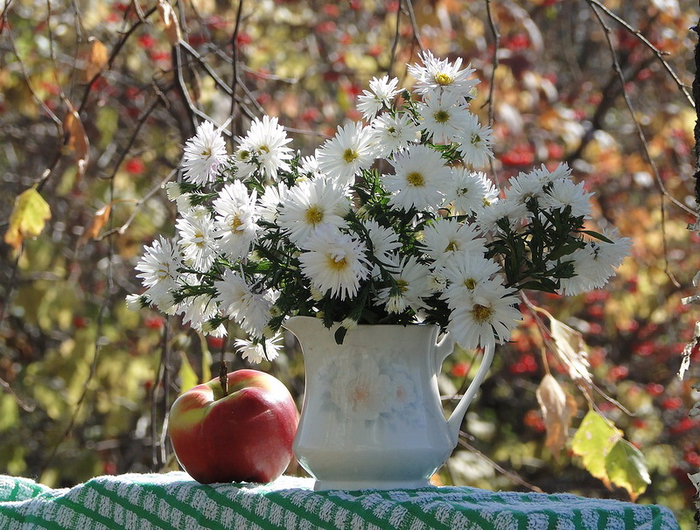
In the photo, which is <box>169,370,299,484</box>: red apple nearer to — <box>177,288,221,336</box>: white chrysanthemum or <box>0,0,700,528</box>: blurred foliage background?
<box>177,288,221,336</box>: white chrysanthemum

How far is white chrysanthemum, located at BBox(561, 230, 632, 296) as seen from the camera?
2.97 feet

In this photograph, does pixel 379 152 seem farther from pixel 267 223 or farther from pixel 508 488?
pixel 508 488

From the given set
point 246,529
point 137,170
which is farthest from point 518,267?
point 137,170

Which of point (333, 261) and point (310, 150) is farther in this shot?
point (310, 150)

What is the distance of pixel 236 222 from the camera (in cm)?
91

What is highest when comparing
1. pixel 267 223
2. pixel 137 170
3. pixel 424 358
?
pixel 137 170

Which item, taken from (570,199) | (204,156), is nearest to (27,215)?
(204,156)

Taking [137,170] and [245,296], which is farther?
[137,170]

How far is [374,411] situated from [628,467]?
2.14ft

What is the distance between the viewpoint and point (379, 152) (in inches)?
37.2

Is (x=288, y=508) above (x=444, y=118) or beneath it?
beneath

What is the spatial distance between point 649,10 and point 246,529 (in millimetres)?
3589

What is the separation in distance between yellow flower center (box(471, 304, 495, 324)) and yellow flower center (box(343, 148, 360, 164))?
0.65 feet

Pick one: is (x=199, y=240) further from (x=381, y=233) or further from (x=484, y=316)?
(x=484, y=316)
